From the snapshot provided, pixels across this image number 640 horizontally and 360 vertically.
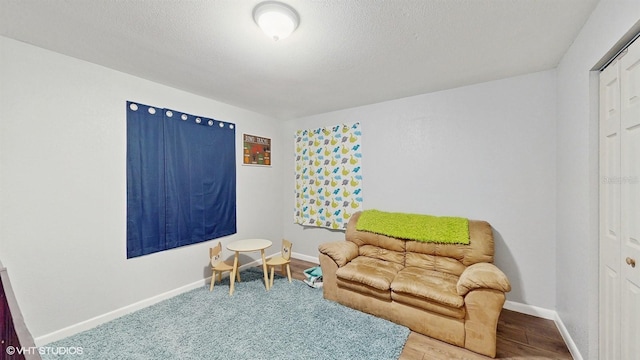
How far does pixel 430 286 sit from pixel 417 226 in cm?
79

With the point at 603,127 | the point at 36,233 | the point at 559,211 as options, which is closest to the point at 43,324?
the point at 36,233

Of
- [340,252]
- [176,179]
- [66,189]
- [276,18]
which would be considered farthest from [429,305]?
[66,189]

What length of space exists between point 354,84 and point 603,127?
2015 mm

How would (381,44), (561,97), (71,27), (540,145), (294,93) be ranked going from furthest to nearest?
(294,93) → (540,145) → (561,97) → (381,44) → (71,27)

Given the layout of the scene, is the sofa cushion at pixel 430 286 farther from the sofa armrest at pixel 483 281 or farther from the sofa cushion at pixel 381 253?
the sofa cushion at pixel 381 253

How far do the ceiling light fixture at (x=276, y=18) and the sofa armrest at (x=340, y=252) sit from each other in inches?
83.9

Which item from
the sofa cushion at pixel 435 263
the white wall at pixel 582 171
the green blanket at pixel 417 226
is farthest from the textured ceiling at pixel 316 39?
the sofa cushion at pixel 435 263

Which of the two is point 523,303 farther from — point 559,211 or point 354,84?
point 354,84

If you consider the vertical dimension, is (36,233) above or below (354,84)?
below

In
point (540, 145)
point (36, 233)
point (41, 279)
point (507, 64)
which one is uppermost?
point (507, 64)

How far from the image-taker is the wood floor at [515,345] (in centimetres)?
190

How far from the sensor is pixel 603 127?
1578 millimetres

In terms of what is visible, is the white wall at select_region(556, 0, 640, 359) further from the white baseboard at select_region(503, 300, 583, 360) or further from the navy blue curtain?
the navy blue curtain

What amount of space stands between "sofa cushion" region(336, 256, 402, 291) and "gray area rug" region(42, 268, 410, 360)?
34 centimetres
